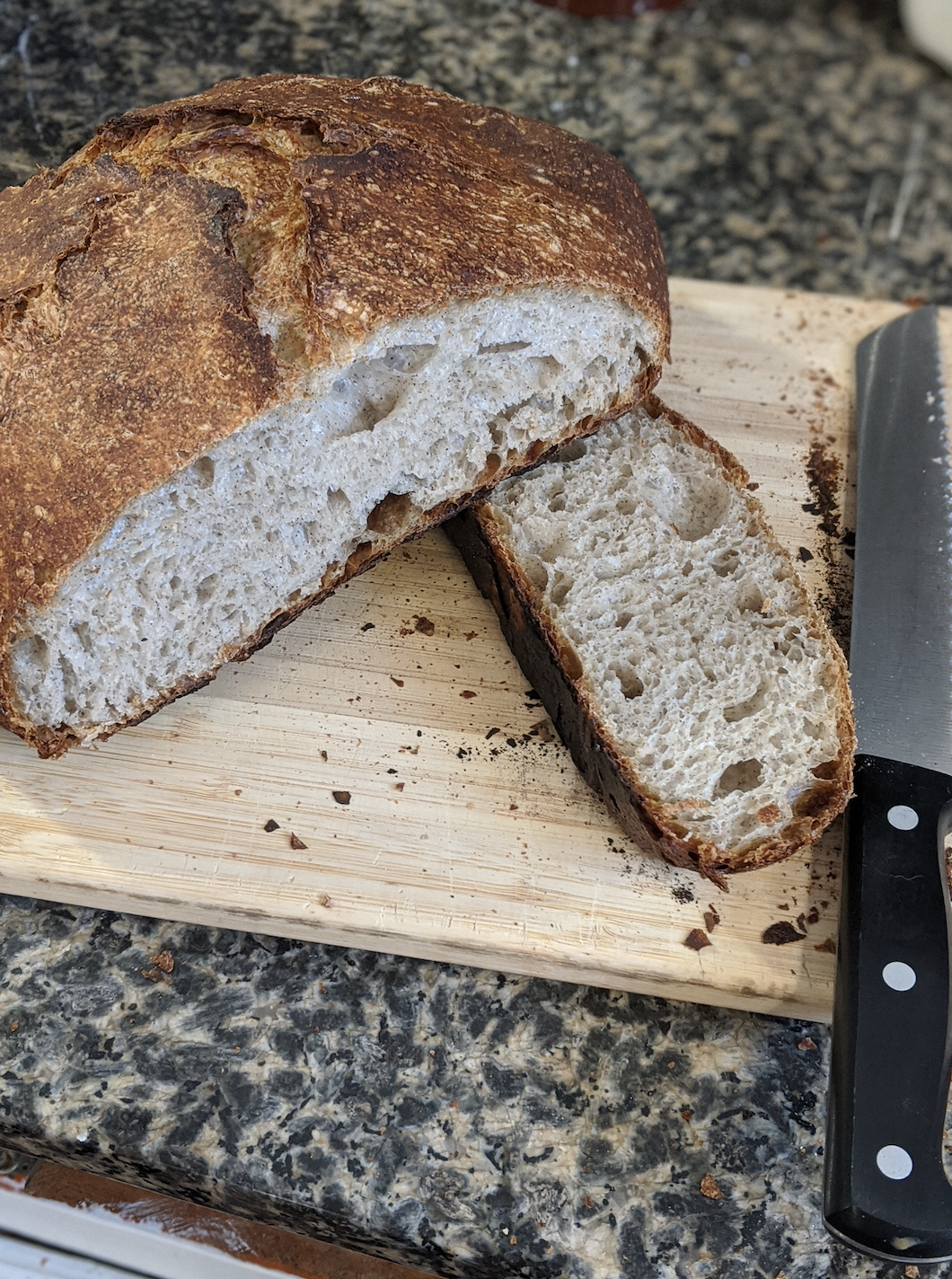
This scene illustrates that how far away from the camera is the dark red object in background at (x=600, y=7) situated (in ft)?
11.3

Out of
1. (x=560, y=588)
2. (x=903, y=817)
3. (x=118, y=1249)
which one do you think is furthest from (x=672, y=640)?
(x=118, y=1249)

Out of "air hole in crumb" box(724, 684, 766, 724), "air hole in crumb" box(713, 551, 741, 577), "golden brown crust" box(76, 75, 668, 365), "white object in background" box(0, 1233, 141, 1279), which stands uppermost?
"golden brown crust" box(76, 75, 668, 365)

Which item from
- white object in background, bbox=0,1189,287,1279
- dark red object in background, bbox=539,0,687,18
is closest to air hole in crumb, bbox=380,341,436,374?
white object in background, bbox=0,1189,287,1279

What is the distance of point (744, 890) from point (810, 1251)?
48 cm

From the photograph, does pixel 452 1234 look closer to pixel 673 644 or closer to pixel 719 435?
pixel 673 644

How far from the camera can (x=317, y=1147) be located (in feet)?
4.82

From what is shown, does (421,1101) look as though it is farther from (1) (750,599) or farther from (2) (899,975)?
(1) (750,599)

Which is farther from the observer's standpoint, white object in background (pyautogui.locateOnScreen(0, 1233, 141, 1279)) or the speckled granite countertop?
white object in background (pyautogui.locateOnScreen(0, 1233, 141, 1279))

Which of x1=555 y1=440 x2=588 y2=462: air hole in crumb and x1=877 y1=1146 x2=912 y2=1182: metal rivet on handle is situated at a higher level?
x1=555 y1=440 x2=588 y2=462: air hole in crumb

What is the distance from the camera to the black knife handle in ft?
4.15

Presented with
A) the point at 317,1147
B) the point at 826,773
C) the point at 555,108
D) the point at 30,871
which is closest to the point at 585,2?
the point at 555,108

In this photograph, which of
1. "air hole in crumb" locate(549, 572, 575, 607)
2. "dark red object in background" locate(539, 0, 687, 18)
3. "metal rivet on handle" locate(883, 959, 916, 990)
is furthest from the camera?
"dark red object in background" locate(539, 0, 687, 18)

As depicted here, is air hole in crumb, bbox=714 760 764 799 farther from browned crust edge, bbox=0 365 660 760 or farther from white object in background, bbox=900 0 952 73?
white object in background, bbox=900 0 952 73

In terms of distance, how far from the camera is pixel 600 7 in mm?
3477
